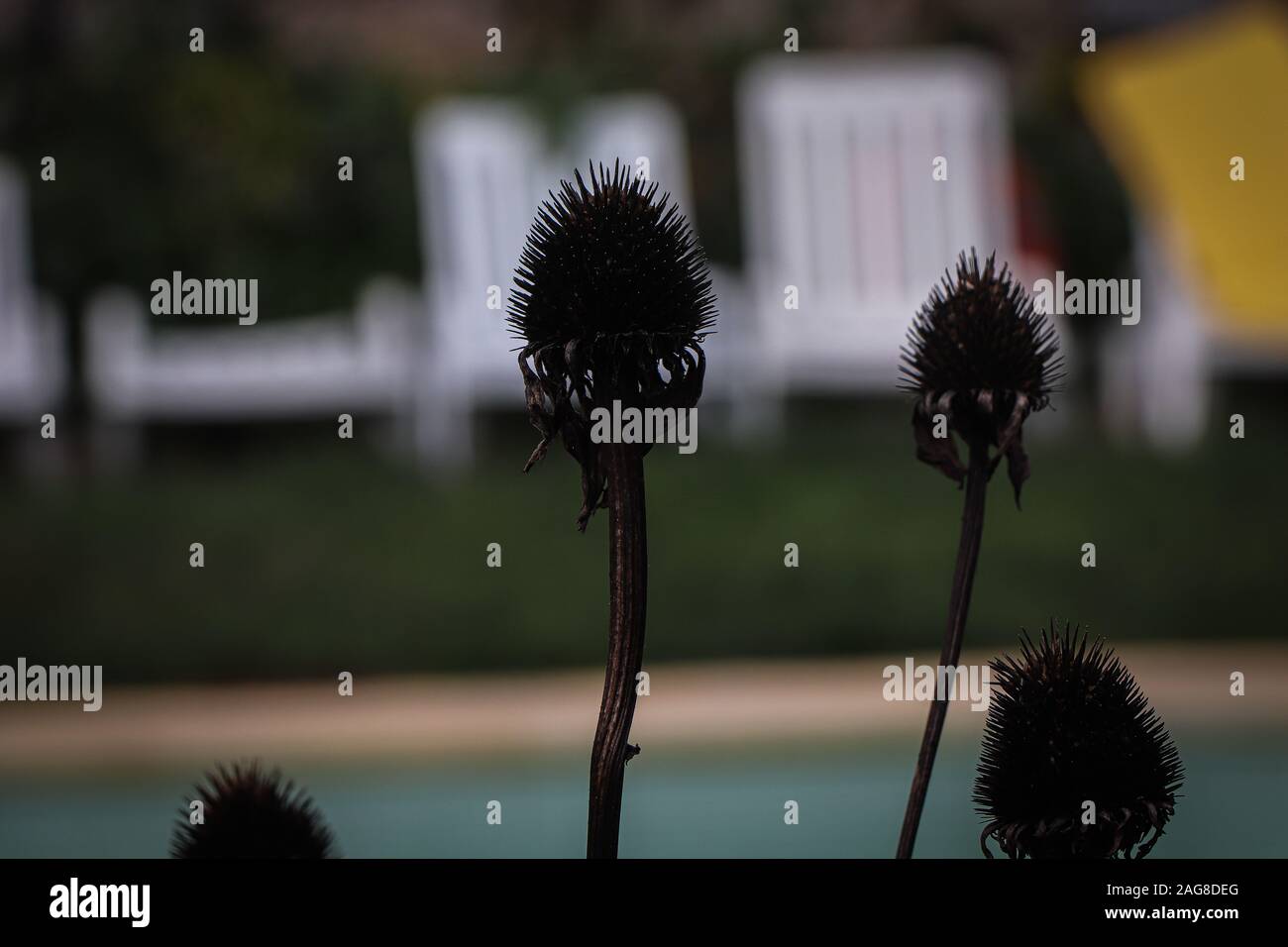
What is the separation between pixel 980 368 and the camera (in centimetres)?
61

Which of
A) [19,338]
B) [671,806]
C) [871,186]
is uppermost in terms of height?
[871,186]

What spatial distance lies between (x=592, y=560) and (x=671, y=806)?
4.22ft

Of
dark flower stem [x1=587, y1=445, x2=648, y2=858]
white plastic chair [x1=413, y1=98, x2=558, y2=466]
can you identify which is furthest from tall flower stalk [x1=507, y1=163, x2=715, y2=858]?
white plastic chair [x1=413, y1=98, x2=558, y2=466]

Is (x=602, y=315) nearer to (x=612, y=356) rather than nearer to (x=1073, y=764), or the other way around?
(x=612, y=356)

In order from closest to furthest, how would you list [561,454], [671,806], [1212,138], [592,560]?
[671,806] < [592,560] < [561,454] < [1212,138]

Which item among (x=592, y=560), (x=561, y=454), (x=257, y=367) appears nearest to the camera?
(x=592, y=560)

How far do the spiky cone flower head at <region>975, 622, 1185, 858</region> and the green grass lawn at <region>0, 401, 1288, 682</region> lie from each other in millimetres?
3079

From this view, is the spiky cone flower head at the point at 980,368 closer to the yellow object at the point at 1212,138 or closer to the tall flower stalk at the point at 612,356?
the tall flower stalk at the point at 612,356

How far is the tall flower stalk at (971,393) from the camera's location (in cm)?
60

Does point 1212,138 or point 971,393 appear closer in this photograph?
point 971,393

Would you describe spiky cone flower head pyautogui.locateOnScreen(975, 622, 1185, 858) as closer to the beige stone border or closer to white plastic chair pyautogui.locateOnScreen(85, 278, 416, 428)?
the beige stone border

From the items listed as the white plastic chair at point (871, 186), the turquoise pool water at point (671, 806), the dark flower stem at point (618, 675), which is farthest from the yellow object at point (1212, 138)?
the dark flower stem at point (618, 675)

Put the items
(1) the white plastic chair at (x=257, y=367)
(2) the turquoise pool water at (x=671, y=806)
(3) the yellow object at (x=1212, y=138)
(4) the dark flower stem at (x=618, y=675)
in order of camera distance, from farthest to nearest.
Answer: (3) the yellow object at (x=1212, y=138)
(1) the white plastic chair at (x=257, y=367)
(2) the turquoise pool water at (x=671, y=806)
(4) the dark flower stem at (x=618, y=675)

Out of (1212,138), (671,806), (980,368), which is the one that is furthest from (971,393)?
(1212,138)
